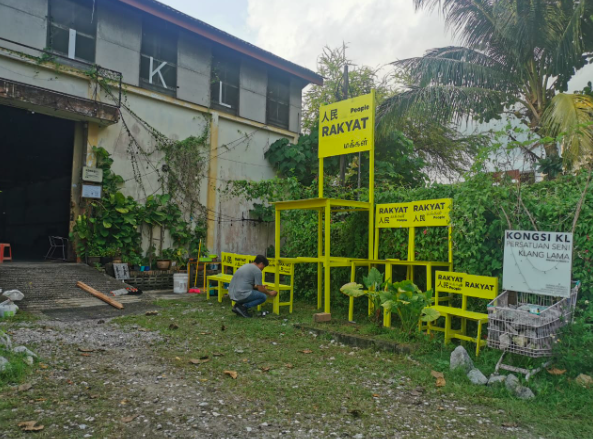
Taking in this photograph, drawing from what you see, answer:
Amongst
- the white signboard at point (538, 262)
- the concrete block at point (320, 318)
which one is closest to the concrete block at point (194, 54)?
the concrete block at point (320, 318)

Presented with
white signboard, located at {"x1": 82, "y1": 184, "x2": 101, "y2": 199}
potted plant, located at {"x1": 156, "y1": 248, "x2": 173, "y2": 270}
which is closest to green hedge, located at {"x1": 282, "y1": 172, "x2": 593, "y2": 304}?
potted plant, located at {"x1": 156, "y1": 248, "x2": 173, "y2": 270}

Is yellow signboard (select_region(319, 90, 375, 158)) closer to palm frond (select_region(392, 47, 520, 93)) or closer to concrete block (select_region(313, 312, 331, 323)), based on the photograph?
concrete block (select_region(313, 312, 331, 323))

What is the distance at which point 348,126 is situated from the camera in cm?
868

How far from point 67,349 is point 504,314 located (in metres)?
5.27

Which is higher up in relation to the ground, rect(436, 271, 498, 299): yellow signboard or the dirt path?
rect(436, 271, 498, 299): yellow signboard

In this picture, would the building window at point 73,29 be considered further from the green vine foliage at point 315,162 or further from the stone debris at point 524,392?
the stone debris at point 524,392

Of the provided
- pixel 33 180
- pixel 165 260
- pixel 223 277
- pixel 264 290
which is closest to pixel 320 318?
pixel 264 290

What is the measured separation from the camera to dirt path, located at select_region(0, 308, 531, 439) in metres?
3.55

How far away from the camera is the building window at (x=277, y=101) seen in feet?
55.0

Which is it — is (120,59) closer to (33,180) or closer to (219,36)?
(219,36)

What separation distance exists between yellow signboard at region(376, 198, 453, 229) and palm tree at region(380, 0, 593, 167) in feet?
18.4

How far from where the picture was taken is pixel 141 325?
745cm

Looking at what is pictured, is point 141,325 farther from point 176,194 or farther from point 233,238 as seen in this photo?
point 233,238

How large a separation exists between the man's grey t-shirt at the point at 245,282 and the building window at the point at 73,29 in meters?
7.79
